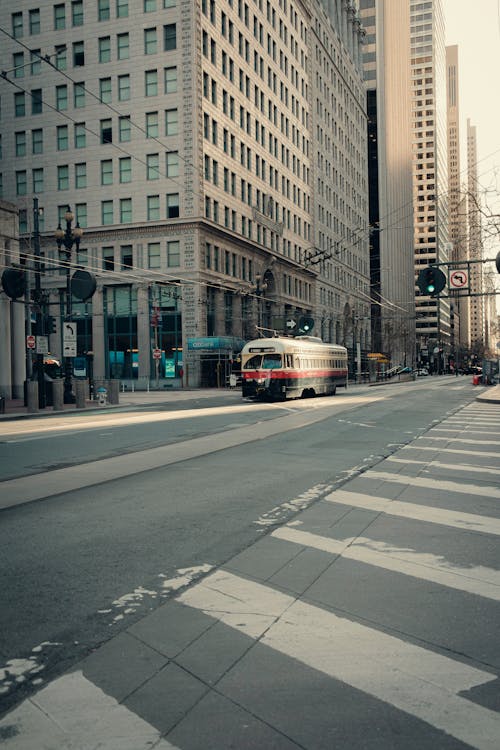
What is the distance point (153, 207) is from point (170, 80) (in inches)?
385

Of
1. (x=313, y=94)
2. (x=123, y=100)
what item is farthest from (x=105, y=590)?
(x=313, y=94)

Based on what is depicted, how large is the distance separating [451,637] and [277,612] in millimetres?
1070

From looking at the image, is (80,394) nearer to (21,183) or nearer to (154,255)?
(154,255)

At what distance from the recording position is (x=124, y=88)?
5741 centimetres

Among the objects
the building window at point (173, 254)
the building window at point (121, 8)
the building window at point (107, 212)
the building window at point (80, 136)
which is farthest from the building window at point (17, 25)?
the building window at point (173, 254)

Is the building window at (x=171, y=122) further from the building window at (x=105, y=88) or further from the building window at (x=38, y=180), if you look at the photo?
the building window at (x=38, y=180)

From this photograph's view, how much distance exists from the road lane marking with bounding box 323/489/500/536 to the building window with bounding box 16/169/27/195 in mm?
57889

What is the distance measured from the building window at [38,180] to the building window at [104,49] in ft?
33.4

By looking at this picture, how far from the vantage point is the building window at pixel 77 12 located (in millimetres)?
58438

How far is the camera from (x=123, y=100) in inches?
2259

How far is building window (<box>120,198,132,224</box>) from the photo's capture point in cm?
5756

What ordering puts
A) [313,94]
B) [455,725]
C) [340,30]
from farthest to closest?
[340,30], [313,94], [455,725]

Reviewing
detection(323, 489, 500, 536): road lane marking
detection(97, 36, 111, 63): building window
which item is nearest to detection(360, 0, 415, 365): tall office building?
detection(97, 36, 111, 63): building window

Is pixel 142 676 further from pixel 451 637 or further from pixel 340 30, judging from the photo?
pixel 340 30
